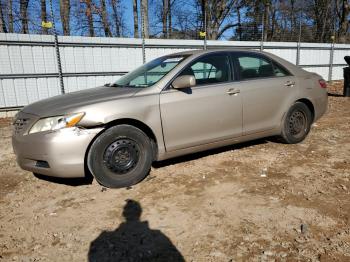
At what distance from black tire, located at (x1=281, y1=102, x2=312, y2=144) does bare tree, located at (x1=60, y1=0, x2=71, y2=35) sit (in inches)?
325

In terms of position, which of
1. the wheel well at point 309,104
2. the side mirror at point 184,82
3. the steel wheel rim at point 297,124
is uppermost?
the side mirror at point 184,82

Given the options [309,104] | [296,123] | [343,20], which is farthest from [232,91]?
[343,20]

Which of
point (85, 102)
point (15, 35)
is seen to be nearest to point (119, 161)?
point (85, 102)

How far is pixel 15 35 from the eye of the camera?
8.84m

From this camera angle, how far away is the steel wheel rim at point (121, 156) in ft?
12.4

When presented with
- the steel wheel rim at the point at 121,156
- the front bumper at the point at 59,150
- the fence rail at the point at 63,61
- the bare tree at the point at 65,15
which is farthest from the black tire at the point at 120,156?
the bare tree at the point at 65,15

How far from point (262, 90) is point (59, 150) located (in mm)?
2931

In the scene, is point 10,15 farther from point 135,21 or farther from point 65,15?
point 135,21

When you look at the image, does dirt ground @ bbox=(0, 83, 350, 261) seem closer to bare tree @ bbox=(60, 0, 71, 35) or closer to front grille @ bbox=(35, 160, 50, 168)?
front grille @ bbox=(35, 160, 50, 168)

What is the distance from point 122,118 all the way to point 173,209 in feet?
3.90

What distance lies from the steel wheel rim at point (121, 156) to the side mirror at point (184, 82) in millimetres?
878

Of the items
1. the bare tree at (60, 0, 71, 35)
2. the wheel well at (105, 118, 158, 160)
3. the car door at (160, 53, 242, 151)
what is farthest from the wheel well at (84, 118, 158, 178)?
the bare tree at (60, 0, 71, 35)

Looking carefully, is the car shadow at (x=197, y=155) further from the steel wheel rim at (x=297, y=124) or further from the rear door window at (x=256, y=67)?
the rear door window at (x=256, y=67)

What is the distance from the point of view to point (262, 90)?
4.81 m
